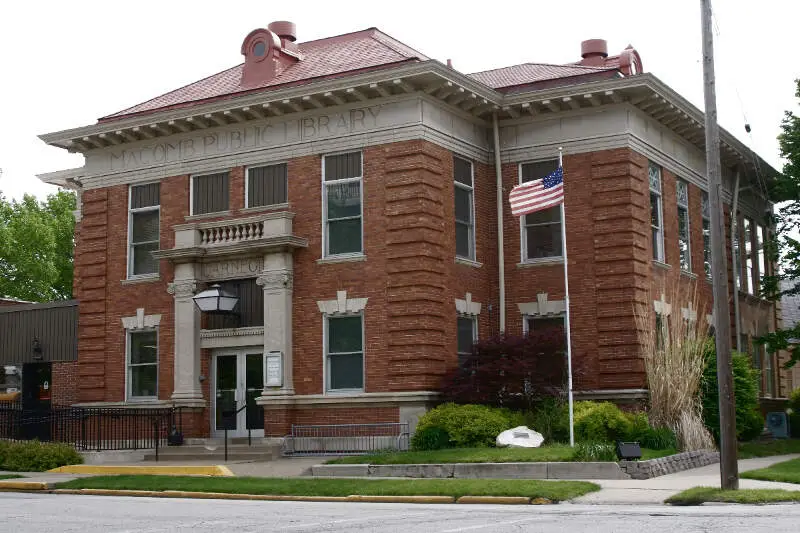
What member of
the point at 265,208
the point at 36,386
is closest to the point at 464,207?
the point at 265,208

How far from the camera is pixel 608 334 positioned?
2723cm

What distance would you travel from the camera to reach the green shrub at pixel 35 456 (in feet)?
82.9

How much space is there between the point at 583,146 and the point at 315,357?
849cm

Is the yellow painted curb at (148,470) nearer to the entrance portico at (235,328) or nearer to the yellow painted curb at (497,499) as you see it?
the entrance portico at (235,328)

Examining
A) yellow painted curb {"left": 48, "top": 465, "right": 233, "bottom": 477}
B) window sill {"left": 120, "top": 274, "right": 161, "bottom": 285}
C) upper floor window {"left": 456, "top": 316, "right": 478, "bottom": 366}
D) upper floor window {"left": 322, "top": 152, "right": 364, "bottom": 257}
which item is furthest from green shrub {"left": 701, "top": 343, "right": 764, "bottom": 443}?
window sill {"left": 120, "top": 274, "right": 161, "bottom": 285}

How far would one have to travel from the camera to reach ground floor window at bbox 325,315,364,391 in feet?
88.4

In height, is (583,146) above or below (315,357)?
above

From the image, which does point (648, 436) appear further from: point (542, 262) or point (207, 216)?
point (207, 216)

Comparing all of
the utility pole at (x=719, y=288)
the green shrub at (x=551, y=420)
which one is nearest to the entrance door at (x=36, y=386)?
the green shrub at (x=551, y=420)

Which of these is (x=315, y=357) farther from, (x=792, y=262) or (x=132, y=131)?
(x=792, y=262)

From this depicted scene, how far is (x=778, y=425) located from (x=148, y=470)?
20.8 m

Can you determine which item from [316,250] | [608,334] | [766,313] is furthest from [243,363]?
[766,313]

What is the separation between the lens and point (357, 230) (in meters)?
27.5

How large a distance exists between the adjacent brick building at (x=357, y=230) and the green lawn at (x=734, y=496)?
9581mm
